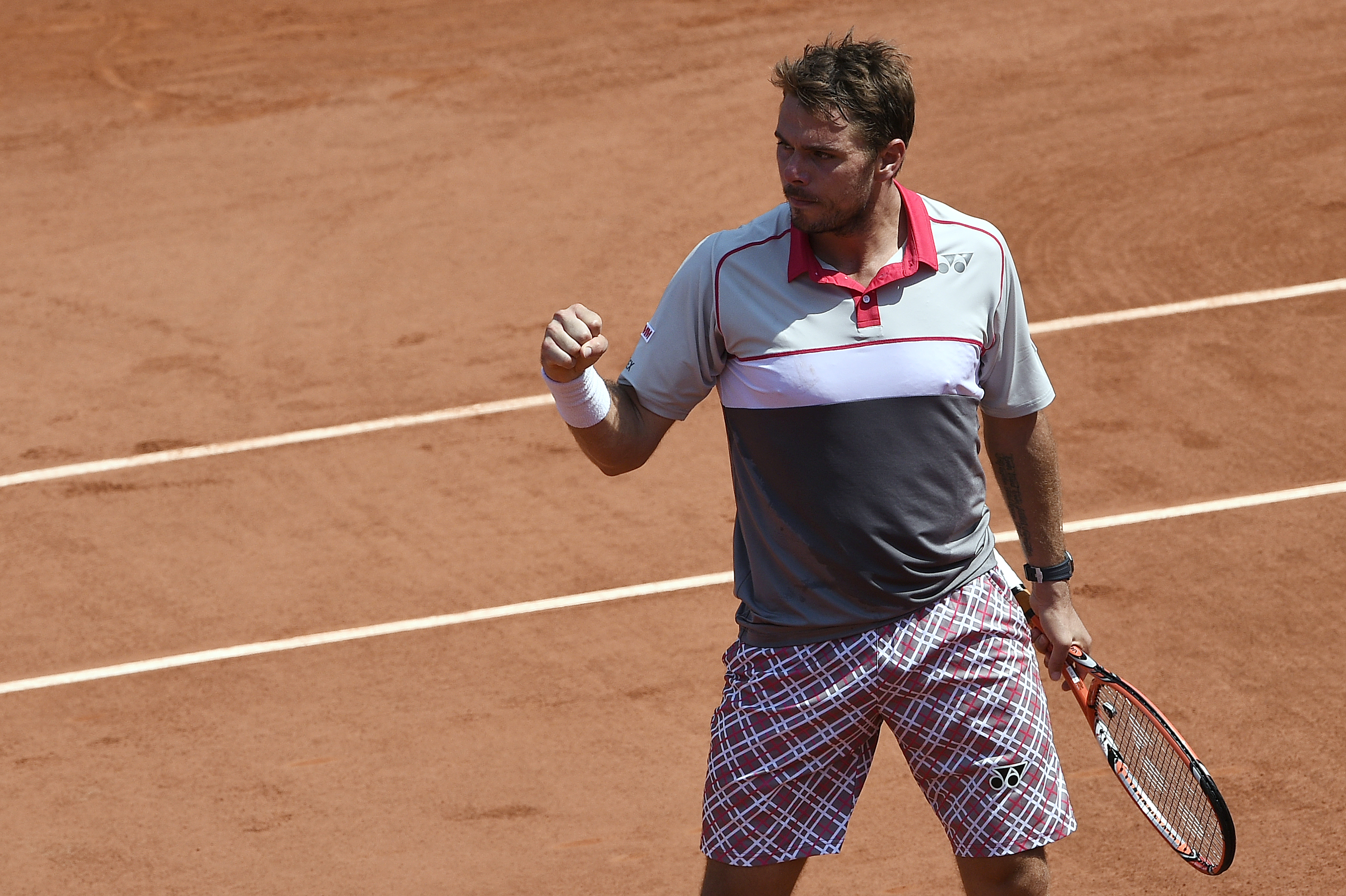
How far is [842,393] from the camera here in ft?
11.6

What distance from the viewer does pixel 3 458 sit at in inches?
324

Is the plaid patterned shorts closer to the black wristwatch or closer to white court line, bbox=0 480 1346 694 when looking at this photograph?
the black wristwatch

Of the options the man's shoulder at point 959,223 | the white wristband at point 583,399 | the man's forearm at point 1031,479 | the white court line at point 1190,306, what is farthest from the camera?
the white court line at point 1190,306

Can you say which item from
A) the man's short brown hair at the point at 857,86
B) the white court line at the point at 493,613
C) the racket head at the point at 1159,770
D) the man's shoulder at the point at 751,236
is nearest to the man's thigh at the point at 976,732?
the racket head at the point at 1159,770

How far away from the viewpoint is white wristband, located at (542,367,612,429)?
138 inches

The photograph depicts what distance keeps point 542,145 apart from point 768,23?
2.55 metres

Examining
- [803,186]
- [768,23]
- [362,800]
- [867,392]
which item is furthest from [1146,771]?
[768,23]

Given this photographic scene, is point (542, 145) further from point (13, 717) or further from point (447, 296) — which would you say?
point (13, 717)

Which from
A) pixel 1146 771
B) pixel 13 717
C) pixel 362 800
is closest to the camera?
pixel 1146 771

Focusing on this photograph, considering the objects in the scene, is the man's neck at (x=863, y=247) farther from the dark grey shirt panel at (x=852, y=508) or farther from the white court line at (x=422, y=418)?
the white court line at (x=422, y=418)

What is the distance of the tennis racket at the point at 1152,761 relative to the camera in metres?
3.79

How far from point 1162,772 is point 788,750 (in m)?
1.08

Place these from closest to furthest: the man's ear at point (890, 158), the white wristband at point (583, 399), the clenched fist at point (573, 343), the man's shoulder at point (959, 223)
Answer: the clenched fist at point (573, 343) < the white wristband at point (583, 399) < the man's ear at point (890, 158) < the man's shoulder at point (959, 223)

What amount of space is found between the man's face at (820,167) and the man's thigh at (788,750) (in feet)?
3.30
